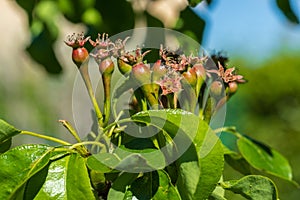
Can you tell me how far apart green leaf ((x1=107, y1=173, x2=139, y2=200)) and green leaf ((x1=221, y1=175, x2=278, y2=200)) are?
11 cm

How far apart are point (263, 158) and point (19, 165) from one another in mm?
432

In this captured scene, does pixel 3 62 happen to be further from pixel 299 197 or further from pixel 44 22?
pixel 44 22

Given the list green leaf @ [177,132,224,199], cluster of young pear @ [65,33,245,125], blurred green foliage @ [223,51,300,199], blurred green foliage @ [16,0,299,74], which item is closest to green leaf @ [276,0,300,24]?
blurred green foliage @ [16,0,299,74]

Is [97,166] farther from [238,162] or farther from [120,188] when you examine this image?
[238,162]

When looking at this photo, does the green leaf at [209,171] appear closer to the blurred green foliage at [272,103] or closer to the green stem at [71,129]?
the green stem at [71,129]

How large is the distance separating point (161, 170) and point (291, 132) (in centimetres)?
330

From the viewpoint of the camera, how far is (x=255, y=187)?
0.64 m

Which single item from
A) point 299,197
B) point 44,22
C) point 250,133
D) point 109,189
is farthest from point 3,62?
point 109,189

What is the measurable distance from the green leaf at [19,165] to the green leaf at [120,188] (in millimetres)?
70

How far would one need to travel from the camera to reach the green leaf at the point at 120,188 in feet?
1.99

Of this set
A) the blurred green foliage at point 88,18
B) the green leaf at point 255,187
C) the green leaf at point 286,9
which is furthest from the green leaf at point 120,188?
the green leaf at point 286,9

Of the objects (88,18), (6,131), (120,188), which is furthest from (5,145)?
(88,18)

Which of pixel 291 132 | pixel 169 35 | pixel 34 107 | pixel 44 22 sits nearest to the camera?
pixel 169 35

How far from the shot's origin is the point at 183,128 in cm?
59
